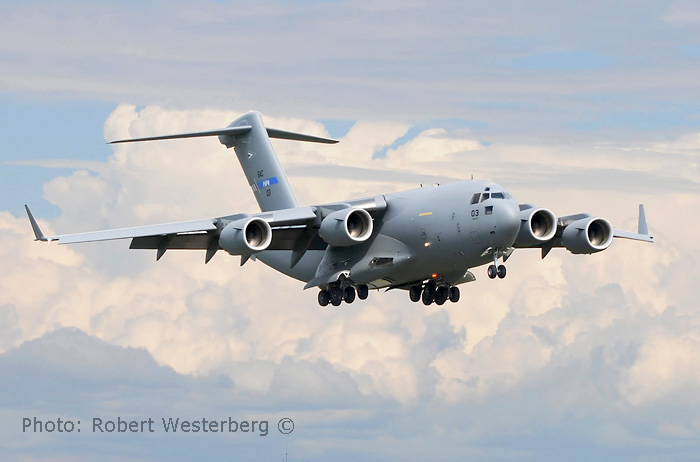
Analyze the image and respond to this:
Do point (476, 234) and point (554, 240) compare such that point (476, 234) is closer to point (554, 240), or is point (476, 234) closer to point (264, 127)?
point (554, 240)

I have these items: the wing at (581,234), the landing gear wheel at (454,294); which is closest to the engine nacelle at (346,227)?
the landing gear wheel at (454,294)

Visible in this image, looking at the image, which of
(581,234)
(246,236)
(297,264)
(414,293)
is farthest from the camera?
(297,264)

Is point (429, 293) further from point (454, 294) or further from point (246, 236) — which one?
point (246, 236)

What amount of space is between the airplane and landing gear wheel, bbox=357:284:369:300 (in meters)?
0.03

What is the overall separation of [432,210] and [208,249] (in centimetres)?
566

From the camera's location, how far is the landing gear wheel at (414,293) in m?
35.8

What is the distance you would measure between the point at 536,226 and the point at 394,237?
365 cm

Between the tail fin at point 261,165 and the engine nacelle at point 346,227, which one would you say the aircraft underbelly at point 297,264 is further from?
the engine nacelle at point 346,227

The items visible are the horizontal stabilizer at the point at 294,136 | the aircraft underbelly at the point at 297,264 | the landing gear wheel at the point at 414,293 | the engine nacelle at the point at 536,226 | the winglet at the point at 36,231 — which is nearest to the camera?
the winglet at the point at 36,231

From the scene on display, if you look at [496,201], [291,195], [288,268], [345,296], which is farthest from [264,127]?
[496,201]

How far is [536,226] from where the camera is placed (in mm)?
34188

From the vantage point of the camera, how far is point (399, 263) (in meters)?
33.3

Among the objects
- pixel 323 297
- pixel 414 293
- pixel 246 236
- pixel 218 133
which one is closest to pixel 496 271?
pixel 414 293

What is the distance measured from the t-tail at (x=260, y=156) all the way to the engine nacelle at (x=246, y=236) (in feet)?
21.7
